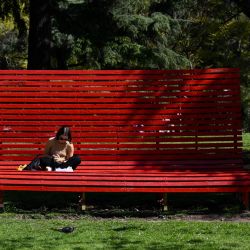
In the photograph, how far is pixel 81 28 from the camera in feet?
71.2

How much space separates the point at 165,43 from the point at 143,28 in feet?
9.38

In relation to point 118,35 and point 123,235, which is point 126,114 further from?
point 118,35

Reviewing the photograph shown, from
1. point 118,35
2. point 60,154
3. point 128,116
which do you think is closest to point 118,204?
point 60,154

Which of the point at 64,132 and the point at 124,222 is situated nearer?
the point at 124,222

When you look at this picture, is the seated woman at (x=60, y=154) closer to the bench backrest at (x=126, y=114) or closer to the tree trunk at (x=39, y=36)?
the bench backrest at (x=126, y=114)

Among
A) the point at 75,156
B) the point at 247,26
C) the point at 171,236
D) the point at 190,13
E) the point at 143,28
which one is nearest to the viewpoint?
the point at 171,236

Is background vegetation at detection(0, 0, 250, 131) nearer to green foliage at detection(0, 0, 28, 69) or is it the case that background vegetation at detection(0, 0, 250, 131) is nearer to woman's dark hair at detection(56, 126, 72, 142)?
green foliage at detection(0, 0, 28, 69)

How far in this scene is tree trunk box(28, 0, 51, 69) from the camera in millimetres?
13766

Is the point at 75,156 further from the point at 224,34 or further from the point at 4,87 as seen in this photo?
the point at 224,34

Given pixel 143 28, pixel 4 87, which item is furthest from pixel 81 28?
pixel 4 87

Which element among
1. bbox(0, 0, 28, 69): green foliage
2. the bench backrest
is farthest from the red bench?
bbox(0, 0, 28, 69): green foliage

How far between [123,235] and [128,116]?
3369 mm

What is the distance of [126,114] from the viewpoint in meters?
9.84

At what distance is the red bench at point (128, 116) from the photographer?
9.69 m
